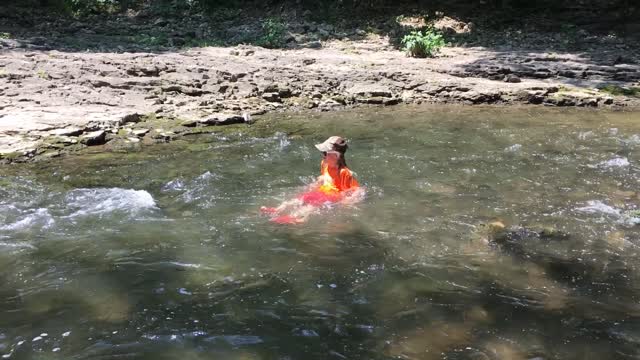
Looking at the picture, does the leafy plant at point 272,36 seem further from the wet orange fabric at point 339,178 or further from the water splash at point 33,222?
the water splash at point 33,222

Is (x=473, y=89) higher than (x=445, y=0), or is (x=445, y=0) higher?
(x=445, y=0)

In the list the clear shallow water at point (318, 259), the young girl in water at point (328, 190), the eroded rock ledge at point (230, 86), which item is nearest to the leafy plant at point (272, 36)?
the eroded rock ledge at point (230, 86)

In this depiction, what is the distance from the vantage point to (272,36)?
16188 millimetres

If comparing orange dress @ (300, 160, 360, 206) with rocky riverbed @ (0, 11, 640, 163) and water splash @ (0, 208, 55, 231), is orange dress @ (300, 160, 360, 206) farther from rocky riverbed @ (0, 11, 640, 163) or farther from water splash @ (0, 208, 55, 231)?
rocky riverbed @ (0, 11, 640, 163)

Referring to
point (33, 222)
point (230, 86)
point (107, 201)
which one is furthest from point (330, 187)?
point (230, 86)

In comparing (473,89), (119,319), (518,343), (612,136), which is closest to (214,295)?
(119,319)

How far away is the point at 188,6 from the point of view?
68.3ft

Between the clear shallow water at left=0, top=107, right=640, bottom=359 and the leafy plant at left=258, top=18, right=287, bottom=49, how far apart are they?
831 centimetres

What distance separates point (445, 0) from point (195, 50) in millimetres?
9497

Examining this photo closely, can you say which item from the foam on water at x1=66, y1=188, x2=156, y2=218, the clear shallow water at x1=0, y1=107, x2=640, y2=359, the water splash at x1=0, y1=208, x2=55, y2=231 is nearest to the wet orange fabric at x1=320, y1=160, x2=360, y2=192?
the clear shallow water at x1=0, y1=107, x2=640, y2=359

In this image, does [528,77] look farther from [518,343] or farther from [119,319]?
[119,319]

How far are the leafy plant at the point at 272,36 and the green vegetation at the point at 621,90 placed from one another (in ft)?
27.6

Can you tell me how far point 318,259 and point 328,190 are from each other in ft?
4.50

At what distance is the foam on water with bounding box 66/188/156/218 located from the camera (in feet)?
19.5
